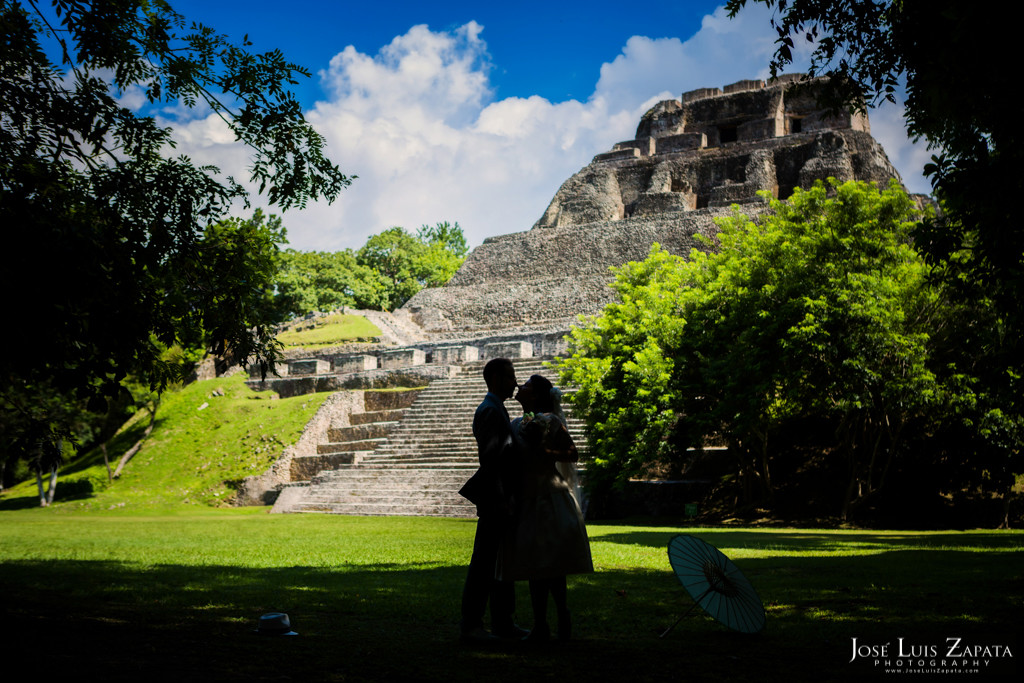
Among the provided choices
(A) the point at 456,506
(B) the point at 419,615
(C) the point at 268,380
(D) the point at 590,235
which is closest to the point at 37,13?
(B) the point at 419,615

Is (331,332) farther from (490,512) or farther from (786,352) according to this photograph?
(490,512)

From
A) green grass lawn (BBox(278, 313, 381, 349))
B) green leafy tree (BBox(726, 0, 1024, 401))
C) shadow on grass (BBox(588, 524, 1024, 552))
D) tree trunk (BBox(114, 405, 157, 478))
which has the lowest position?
shadow on grass (BBox(588, 524, 1024, 552))

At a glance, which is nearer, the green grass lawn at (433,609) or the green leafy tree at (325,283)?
the green grass lawn at (433,609)

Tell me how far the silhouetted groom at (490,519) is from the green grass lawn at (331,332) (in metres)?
26.9

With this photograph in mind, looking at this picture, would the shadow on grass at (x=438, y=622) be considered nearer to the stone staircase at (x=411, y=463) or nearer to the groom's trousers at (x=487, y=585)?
the groom's trousers at (x=487, y=585)

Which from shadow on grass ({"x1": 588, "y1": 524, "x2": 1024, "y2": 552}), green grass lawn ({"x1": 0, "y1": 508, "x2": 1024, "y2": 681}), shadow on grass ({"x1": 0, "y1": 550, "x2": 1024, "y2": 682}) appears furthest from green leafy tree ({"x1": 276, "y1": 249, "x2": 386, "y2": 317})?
shadow on grass ({"x1": 0, "y1": 550, "x2": 1024, "y2": 682})

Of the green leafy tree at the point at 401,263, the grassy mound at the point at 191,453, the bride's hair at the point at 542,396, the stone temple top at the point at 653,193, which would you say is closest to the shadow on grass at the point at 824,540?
the bride's hair at the point at 542,396

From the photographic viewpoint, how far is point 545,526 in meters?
4.25

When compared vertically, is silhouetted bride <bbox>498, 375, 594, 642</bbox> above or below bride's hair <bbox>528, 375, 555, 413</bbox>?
below

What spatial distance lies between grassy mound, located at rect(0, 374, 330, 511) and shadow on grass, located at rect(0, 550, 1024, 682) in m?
11.6

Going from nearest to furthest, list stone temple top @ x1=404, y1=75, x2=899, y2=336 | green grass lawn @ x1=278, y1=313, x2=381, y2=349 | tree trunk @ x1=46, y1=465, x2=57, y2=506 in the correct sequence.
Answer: tree trunk @ x1=46, y1=465, x2=57, y2=506, green grass lawn @ x1=278, y1=313, x2=381, y2=349, stone temple top @ x1=404, y1=75, x2=899, y2=336

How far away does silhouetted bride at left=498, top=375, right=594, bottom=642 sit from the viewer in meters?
4.20

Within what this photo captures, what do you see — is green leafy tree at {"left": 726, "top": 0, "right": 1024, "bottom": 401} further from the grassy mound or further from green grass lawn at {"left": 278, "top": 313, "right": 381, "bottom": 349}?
green grass lawn at {"left": 278, "top": 313, "right": 381, "bottom": 349}

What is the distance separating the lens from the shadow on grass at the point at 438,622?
12.3 ft
